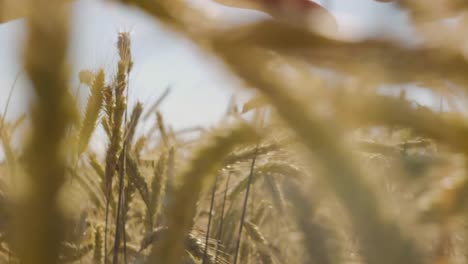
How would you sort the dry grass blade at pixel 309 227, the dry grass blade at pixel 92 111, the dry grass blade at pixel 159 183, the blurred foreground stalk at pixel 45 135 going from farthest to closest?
the dry grass blade at pixel 159 183 < the dry grass blade at pixel 92 111 < the dry grass blade at pixel 309 227 < the blurred foreground stalk at pixel 45 135

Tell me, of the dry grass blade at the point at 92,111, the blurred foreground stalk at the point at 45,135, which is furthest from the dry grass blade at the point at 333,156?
the dry grass blade at the point at 92,111

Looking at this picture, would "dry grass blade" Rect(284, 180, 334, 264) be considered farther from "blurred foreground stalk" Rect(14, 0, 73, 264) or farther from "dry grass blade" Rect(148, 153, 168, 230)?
"dry grass blade" Rect(148, 153, 168, 230)

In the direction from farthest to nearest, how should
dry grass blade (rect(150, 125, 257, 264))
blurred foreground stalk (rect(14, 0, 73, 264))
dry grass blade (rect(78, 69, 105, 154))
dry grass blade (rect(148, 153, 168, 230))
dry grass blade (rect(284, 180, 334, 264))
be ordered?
dry grass blade (rect(148, 153, 168, 230)) → dry grass blade (rect(78, 69, 105, 154)) → dry grass blade (rect(284, 180, 334, 264)) → dry grass blade (rect(150, 125, 257, 264)) → blurred foreground stalk (rect(14, 0, 73, 264))

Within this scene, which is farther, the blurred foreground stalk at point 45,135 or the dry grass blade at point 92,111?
the dry grass blade at point 92,111

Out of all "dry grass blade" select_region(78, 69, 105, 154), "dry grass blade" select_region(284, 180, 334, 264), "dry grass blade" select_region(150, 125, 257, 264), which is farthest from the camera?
"dry grass blade" select_region(78, 69, 105, 154)

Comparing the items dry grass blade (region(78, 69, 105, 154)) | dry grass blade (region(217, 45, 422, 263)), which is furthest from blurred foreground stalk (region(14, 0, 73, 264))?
dry grass blade (region(78, 69, 105, 154))

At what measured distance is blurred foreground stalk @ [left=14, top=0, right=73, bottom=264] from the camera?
163mm

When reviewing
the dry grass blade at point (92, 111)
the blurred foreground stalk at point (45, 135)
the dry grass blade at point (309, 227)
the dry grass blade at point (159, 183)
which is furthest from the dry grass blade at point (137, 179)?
the blurred foreground stalk at point (45, 135)

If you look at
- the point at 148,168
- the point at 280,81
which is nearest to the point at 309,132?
the point at 280,81

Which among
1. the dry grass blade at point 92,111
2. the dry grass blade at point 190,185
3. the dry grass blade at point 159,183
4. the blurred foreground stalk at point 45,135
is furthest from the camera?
the dry grass blade at point 159,183

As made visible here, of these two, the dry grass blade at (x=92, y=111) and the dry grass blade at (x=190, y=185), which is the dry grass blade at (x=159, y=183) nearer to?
the dry grass blade at (x=92, y=111)

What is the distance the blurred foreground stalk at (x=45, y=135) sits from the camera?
0.54 feet

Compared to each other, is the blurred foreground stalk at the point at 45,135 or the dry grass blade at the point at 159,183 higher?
the dry grass blade at the point at 159,183

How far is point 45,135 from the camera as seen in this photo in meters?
0.18
